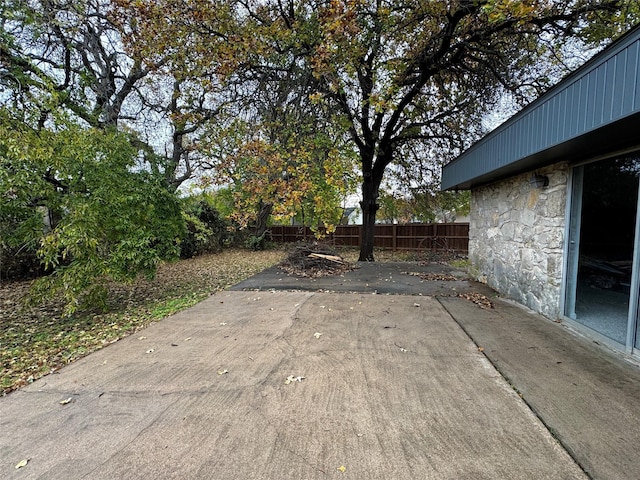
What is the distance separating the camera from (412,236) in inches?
551

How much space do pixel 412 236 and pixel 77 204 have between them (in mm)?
12240

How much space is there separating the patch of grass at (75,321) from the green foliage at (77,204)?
385mm

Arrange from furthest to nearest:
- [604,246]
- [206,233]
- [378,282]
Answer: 1. [206,233]
2. [378,282]
3. [604,246]

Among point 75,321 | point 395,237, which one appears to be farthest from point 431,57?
point 395,237

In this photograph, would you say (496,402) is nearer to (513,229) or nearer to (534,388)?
(534,388)

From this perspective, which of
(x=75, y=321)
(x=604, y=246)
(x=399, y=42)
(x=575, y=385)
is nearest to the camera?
(x=575, y=385)

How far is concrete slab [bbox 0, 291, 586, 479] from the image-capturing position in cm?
167

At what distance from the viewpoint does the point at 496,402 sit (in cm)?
218

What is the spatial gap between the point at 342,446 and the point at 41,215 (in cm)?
501

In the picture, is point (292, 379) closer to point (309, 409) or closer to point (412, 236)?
point (309, 409)

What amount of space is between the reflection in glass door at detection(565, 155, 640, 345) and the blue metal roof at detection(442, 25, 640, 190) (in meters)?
0.27

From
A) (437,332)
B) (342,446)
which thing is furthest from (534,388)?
(342,446)

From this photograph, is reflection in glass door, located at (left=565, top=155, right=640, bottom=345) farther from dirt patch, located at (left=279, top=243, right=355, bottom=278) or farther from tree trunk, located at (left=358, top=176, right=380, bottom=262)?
tree trunk, located at (left=358, top=176, right=380, bottom=262)

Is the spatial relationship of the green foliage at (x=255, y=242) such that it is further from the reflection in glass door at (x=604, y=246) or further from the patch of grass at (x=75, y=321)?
the reflection in glass door at (x=604, y=246)
